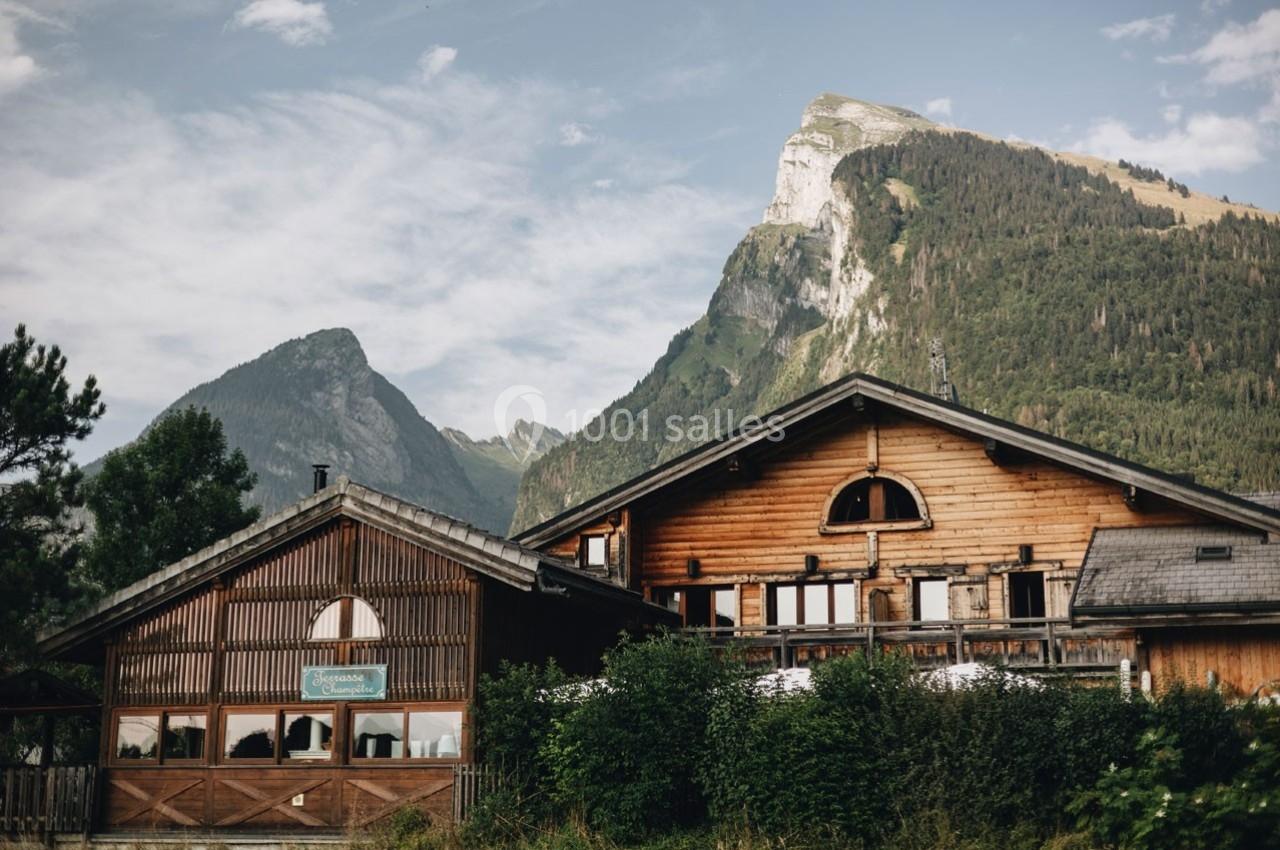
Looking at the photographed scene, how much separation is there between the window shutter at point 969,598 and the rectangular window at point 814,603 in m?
2.00

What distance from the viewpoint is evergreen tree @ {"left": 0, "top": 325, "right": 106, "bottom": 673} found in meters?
32.2

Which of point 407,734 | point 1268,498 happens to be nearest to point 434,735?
point 407,734

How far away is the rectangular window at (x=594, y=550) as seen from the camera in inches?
1256

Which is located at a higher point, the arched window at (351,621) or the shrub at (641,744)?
the arched window at (351,621)

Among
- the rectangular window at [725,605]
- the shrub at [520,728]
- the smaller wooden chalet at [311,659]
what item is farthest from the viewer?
the rectangular window at [725,605]

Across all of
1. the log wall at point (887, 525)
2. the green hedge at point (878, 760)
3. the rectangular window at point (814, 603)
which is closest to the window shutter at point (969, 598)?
the log wall at point (887, 525)

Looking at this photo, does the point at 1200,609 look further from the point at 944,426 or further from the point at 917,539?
the point at 944,426

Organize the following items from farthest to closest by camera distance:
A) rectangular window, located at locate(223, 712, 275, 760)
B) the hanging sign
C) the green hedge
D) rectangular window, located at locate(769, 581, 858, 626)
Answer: rectangular window, located at locate(769, 581, 858, 626) → rectangular window, located at locate(223, 712, 275, 760) → the hanging sign → the green hedge

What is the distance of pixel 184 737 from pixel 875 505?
13971mm

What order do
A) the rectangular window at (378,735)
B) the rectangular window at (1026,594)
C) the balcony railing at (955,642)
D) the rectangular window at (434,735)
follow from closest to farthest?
the rectangular window at (434,735)
the rectangular window at (378,735)
the balcony railing at (955,642)
the rectangular window at (1026,594)

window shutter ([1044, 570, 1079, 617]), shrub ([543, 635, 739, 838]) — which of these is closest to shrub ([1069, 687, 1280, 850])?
shrub ([543, 635, 739, 838])

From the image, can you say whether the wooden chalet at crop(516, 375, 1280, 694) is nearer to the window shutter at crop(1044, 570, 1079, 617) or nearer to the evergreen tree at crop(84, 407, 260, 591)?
the window shutter at crop(1044, 570, 1079, 617)

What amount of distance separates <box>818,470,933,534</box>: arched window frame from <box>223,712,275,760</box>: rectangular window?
11566 mm

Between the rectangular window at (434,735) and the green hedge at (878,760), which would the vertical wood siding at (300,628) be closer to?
the rectangular window at (434,735)
